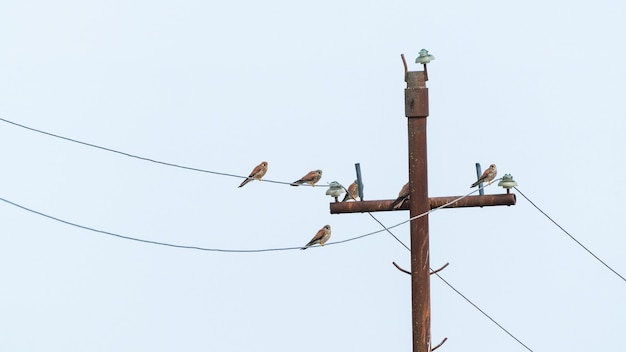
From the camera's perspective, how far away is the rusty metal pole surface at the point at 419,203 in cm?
1702

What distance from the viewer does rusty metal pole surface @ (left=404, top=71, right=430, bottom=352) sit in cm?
1702

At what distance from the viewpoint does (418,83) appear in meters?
17.1

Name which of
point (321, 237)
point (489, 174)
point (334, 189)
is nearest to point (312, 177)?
point (321, 237)

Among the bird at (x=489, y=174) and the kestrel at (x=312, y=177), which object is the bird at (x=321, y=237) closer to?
the kestrel at (x=312, y=177)

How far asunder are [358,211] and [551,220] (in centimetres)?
297

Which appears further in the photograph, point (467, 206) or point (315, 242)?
point (315, 242)

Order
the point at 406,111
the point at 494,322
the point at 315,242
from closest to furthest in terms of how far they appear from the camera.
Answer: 1. the point at 406,111
2. the point at 494,322
3. the point at 315,242

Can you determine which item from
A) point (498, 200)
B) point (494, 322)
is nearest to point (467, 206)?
point (498, 200)

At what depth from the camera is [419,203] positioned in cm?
1711

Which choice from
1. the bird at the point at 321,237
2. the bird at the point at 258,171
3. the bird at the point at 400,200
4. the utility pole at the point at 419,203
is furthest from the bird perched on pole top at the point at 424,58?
the bird at the point at 258,171

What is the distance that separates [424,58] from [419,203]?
4.92 feet

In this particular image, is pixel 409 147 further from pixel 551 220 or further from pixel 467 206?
pixel 551 220

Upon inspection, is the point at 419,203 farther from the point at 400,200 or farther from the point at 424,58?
the point at 424,58

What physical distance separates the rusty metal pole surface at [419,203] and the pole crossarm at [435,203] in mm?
199
